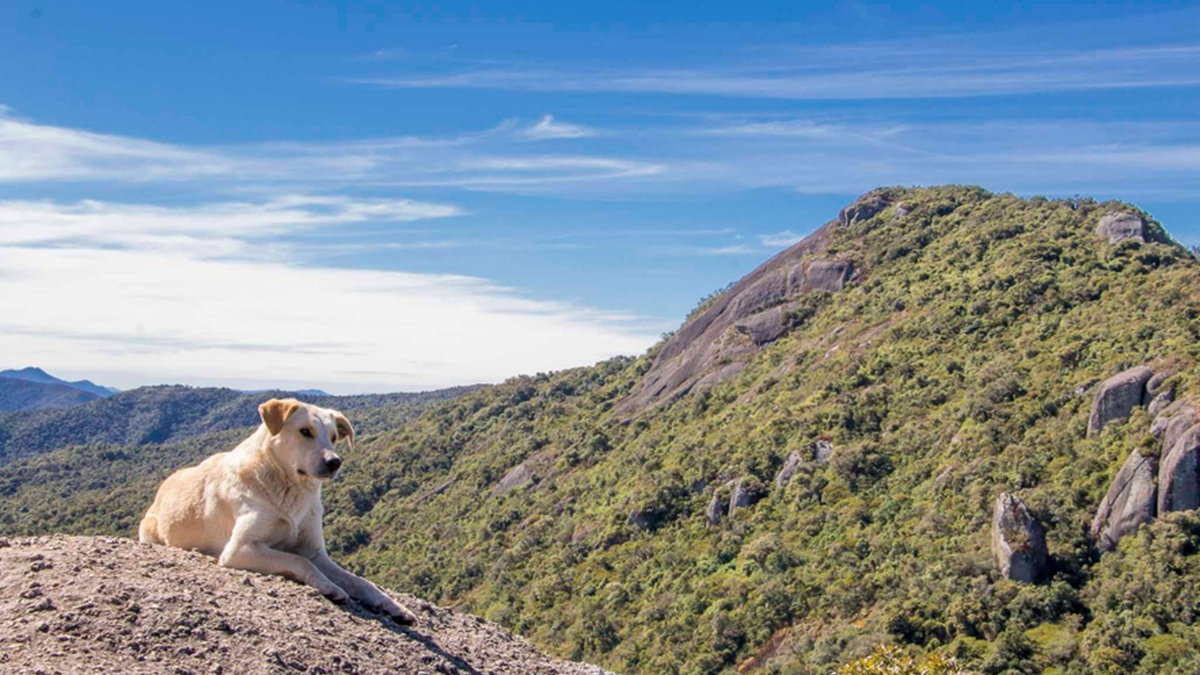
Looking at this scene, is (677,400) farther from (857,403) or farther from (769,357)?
(857,403)

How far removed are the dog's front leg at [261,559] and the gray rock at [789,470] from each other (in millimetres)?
59223

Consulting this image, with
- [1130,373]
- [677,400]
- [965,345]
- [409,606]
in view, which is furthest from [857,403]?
[409,606]

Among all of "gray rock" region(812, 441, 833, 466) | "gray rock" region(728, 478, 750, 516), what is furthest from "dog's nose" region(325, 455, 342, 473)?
"gray rock" region(812, 441, 833, 466)

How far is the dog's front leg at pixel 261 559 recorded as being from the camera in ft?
30.6

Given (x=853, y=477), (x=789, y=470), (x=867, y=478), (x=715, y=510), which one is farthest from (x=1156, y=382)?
(x=715, y=510)

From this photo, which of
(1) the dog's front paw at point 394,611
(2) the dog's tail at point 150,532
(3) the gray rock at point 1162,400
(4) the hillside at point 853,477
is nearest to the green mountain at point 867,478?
(3) the gray rock at point 1162,400

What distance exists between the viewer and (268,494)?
9.29 m

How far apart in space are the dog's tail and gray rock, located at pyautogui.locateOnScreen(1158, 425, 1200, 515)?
4389 cm

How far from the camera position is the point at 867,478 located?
2483 inches

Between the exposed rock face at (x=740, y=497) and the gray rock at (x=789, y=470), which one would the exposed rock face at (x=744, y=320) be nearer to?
the gray rock at (x=789, y=470)

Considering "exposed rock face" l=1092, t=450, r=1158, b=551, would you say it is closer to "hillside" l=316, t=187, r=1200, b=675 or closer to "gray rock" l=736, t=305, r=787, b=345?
"hillside" l=316, t=187, r=1200, b=675

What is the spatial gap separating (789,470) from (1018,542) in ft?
75.9

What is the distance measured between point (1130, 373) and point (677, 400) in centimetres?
4975

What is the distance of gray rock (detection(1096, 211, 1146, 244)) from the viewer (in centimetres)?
7962
